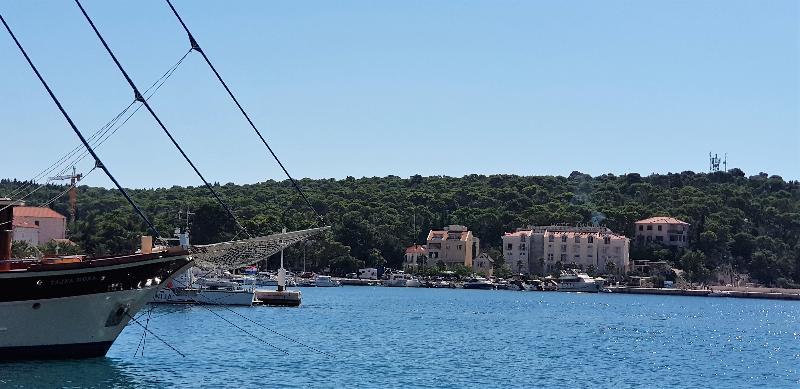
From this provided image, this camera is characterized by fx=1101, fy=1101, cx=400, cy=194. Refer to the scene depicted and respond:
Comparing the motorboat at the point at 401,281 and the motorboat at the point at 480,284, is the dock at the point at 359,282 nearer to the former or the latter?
the motorboat at the point at 401,281

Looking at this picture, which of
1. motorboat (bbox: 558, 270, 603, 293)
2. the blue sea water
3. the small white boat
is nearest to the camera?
the blue sea water

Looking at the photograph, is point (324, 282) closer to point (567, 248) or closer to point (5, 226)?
point (567, 248)

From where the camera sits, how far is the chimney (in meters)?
36.5

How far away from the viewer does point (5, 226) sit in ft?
122

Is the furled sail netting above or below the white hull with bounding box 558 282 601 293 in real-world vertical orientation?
above

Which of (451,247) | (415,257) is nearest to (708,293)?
(451,247)

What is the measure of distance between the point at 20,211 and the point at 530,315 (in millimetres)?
74761

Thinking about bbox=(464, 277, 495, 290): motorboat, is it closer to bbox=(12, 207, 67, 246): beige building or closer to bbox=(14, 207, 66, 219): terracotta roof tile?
bbox=(12, 207, 67, 246): beige building

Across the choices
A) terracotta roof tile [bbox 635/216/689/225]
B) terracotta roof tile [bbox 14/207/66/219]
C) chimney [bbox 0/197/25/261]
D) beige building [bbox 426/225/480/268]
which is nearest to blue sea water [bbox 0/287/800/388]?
chimney [bbox 0/197/25/261]

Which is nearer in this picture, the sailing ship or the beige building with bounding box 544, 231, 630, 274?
the sailing ship

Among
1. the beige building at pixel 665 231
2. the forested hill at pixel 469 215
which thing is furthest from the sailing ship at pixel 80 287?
the beige building at pixel 665 231

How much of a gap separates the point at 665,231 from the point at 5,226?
14219 cm

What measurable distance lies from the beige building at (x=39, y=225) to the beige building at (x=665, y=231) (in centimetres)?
8654

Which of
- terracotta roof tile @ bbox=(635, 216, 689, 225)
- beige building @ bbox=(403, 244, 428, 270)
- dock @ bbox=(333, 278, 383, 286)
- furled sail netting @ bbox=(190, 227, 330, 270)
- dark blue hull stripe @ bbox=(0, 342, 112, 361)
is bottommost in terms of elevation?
dark blue hull stripe @ bbox=(0, 342, 112, 361)
